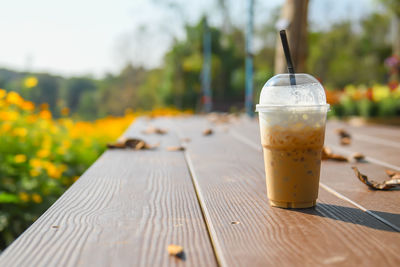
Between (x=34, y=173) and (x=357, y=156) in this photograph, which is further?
(x=34, y=173)

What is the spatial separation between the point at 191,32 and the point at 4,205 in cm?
2253

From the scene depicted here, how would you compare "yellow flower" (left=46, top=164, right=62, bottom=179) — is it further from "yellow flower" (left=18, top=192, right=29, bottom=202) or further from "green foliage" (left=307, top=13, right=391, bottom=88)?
"green foliage" (left=307, top=13, right=391, bottom=88)

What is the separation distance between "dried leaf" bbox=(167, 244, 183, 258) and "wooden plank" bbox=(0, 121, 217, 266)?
10mm

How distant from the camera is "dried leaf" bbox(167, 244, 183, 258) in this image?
2.59ft

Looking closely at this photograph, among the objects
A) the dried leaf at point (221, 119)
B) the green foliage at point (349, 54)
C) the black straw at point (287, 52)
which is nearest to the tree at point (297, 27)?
the dried leaf at point (221, 119)

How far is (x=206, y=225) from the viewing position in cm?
100

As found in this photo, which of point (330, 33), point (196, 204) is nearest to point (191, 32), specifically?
point (330, 33)

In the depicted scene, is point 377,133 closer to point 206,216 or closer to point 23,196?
point 23,196

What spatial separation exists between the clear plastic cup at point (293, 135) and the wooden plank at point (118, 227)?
0.85 ft

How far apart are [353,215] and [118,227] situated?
591 mm

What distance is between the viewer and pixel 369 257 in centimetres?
78

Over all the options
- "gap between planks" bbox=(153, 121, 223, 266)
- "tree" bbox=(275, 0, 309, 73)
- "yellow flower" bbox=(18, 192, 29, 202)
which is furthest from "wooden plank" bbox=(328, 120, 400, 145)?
"yellow flower" bbox=(18, 192, 29, 202)

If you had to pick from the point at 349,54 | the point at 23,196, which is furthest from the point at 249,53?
the point at 349,54

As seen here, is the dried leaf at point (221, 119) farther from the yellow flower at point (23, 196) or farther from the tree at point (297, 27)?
the yellow flower at point (23, 196)
